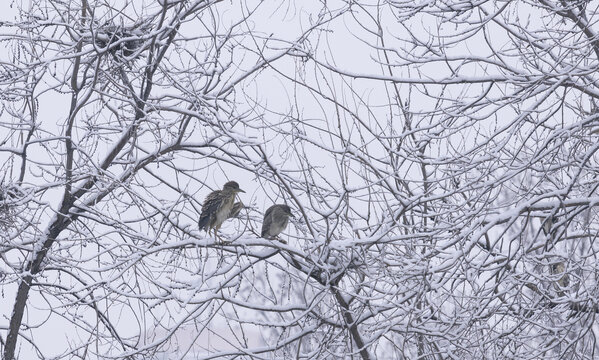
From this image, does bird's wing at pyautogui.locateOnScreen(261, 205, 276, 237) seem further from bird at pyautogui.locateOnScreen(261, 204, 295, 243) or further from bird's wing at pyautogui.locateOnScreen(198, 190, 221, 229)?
bird's wing at pyautogui.locateOnScreen(198, 190, 221, 229)

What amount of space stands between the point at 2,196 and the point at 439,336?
5.10 metres

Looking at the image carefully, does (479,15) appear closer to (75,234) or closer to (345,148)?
(345,148)

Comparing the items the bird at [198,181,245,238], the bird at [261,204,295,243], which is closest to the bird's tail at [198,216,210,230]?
the bird at [198,181,245,238]

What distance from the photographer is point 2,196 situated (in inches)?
372

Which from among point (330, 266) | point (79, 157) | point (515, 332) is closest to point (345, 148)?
point (330, 266)

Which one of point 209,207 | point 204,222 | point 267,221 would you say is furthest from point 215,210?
point 267,221

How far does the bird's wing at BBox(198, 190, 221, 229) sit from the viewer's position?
8.56 m

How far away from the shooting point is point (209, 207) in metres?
8.60

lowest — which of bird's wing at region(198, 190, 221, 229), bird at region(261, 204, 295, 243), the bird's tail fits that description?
bird at region(261, 204, 295, 243)

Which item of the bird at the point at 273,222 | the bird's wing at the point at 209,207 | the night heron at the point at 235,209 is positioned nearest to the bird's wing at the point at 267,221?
the bird at the point at 273,222

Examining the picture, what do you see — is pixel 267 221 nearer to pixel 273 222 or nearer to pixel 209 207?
pixel 273 222

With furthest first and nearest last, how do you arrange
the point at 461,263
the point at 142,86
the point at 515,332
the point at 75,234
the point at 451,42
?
1. the point at 75,234
2. the point at 142,86
3. the point at 451,42
4. the point at 515,332
5. the point at 461,263

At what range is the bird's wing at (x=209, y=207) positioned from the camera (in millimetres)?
8565

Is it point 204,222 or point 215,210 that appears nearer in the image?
point 204,222
